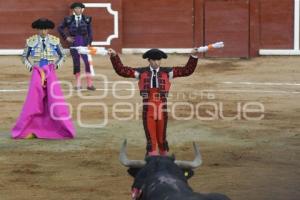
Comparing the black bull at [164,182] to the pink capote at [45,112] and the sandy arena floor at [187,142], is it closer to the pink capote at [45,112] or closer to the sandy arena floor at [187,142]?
the sandy arena floor at [187,142]

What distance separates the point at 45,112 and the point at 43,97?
168 mm

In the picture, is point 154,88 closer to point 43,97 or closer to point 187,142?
point 187,142

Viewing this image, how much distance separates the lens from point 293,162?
7062 millimetres

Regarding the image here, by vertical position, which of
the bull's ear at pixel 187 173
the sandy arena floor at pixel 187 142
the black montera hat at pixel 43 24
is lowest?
the sandy arena floor at pixel 187 142

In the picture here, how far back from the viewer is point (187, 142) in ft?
26.3

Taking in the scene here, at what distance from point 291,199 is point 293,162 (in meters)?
1.36

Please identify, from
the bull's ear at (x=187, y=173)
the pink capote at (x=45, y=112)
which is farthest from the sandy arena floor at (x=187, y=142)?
the bull's ear at (x=187, y=173)

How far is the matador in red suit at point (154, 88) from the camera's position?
625cm

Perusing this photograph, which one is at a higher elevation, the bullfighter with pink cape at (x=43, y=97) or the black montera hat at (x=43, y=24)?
the black montera hat at (x=43, y=24)

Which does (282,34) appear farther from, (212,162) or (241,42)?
(212,162)

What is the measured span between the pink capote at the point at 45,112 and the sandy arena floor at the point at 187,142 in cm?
17

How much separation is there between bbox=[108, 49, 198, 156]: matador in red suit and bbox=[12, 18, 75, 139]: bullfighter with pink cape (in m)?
2.19

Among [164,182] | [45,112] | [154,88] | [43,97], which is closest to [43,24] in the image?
[43,97]

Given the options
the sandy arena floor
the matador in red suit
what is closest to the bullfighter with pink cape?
the sandy arena floor
